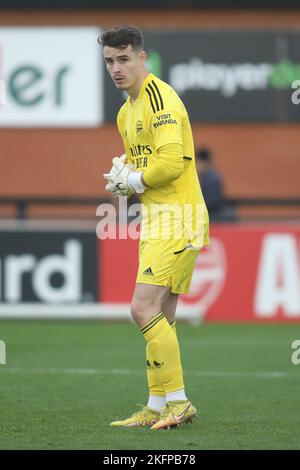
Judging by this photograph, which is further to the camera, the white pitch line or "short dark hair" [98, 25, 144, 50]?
the white pitch line

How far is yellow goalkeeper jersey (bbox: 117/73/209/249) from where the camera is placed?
7.12 m

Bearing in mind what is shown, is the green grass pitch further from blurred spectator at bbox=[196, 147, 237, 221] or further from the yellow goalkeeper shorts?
blurred spectator at bbox=[196, 147, 237, 221]

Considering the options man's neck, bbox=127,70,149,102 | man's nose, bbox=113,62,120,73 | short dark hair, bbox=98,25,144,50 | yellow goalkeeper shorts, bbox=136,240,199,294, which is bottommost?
yellow goalkeeper shorts, bbox=136,240,199,294

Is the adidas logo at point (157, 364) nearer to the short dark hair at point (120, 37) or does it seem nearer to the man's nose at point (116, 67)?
the man's nose at point (116, 67)

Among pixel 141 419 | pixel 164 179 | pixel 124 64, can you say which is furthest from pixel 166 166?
pixel 141 419

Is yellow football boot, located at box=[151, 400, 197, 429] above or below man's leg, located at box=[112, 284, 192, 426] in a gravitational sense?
below

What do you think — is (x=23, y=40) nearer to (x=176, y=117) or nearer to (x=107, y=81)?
(x=107, y=81)

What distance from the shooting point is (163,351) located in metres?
7.11

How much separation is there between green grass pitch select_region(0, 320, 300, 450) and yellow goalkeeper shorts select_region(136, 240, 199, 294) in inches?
34.7

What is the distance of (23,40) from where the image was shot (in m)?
19.2

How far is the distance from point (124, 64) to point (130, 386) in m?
2.91

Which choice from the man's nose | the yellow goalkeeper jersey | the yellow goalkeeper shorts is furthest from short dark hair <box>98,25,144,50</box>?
the yellow goalkeeper shorts

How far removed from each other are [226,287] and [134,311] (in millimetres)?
7570

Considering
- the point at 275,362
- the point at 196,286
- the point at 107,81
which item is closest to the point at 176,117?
the point at 275,362
